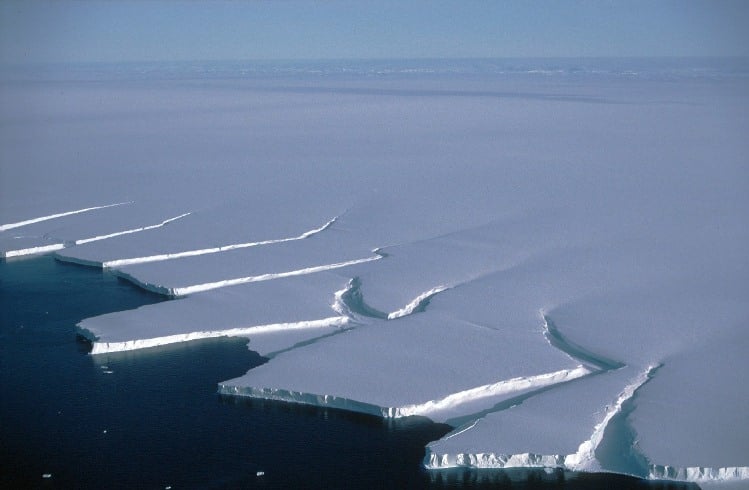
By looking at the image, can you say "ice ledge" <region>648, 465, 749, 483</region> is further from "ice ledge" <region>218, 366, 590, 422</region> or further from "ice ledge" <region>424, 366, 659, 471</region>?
"ice ledge" <region>218, 366, 590, 422</region>

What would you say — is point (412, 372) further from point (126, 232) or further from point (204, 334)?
point (126, 232)

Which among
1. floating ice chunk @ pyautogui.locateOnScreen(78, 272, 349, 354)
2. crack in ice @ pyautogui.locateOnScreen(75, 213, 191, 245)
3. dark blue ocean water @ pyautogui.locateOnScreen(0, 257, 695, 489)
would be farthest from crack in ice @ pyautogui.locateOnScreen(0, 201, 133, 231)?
floating ice chunk @ pyautogui.locateOnScreen(78, 272, 349, 354)

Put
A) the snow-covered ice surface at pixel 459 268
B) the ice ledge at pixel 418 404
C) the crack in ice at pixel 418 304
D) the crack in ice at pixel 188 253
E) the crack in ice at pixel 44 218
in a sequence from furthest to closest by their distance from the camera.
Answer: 1. the crack in ice at pixel 44 218
2. the crack in ice at pixel 188 253
3. the crack in ice at pixel 418 304
4. the ice ledge at pixel 418 404
5. the snow-covered ice surface at pixel 459 268

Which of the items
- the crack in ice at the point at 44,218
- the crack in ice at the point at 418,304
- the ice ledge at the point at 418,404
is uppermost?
the crack in ice at the point at 44,218

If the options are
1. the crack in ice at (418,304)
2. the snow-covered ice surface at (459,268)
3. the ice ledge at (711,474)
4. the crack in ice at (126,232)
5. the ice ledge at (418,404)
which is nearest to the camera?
the ice ledge at (711,474)

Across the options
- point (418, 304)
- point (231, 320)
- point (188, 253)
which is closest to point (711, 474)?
point (418, 304)

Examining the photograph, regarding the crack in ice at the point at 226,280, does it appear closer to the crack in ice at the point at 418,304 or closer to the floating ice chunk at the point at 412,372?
the crack in ice at the point at 418,304

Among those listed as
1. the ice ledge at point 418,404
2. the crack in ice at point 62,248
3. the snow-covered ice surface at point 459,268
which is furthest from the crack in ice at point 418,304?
the crack in ice at point 62,248
